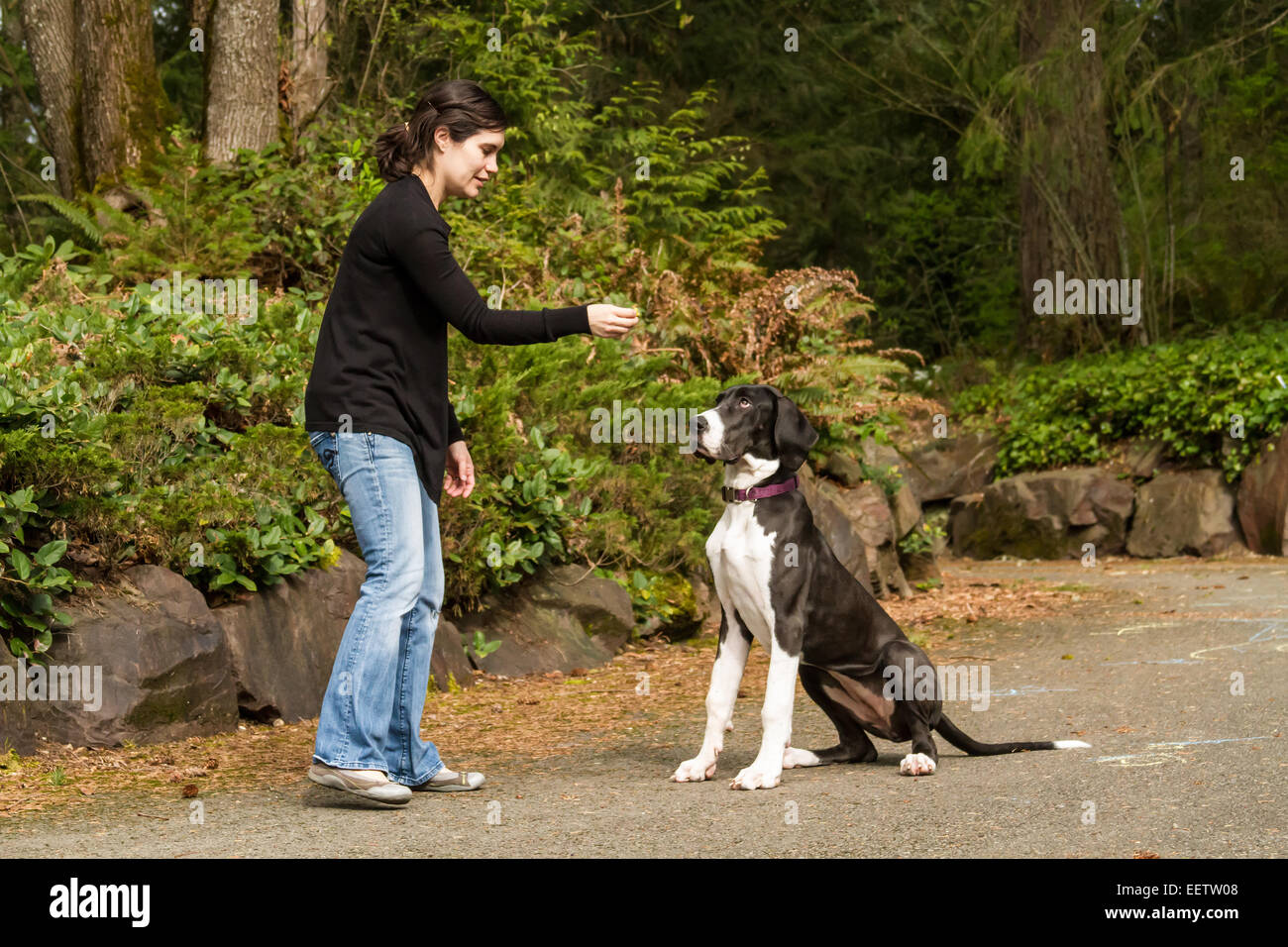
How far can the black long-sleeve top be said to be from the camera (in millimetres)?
5004

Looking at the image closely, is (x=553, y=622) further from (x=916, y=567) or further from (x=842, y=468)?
(x=916, y=567)

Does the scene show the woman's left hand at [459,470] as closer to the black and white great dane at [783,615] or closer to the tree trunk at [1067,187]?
the black and white great dane at [783,615]

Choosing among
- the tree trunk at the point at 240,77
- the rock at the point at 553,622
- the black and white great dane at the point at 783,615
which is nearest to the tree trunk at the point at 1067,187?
the tree trunk at the point at 240,77

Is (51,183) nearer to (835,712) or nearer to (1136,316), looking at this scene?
(835,712)

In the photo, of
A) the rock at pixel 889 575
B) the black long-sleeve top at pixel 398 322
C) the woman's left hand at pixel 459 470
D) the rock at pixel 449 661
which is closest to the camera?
the black long-sleeve top at pixel 398 322

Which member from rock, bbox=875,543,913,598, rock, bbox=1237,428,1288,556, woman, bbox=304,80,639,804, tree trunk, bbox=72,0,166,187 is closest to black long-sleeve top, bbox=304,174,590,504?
woman, bbox=304,80,639,804

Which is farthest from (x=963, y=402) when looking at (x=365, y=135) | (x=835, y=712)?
(x=835, y=712)

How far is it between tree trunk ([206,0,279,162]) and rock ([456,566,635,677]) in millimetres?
5598

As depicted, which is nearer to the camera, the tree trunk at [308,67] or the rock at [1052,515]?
the tree trunk at [308,67]

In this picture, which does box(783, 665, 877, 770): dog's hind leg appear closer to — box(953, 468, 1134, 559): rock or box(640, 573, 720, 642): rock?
box(640, 573, 720, 642): rock

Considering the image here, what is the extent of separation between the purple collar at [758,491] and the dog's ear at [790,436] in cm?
7

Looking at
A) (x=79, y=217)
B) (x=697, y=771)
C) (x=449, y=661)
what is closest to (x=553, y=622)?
(x=449, y=661)

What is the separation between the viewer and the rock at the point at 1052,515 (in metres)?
16.0

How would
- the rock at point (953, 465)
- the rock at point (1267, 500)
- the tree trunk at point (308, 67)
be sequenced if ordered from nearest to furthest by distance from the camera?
the tree trunk at point (308, 67) → the rock at point (1267, 500) → the rock at point (953, 465)
